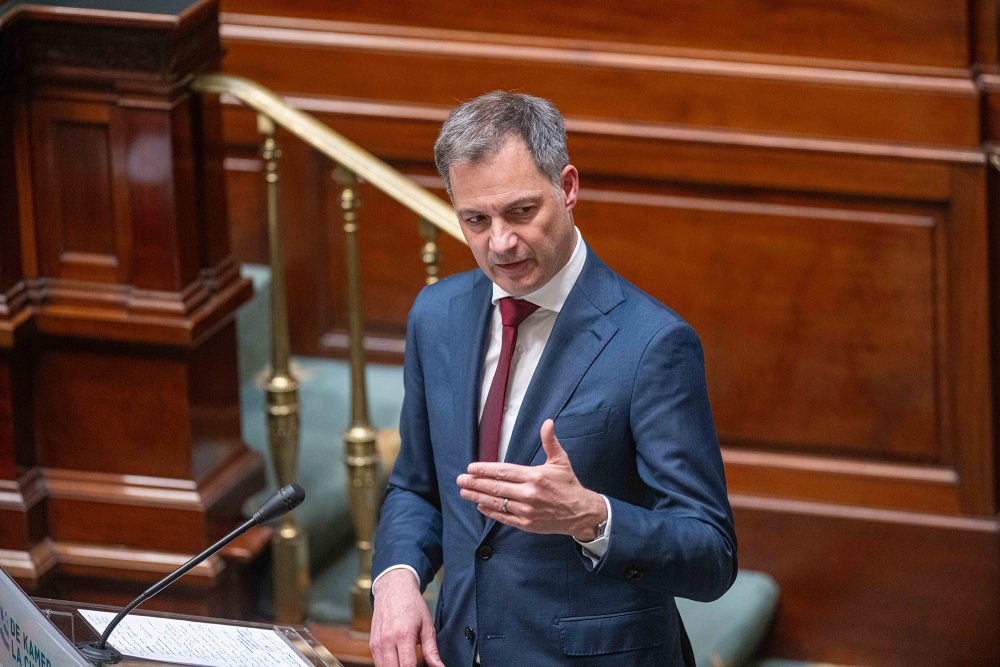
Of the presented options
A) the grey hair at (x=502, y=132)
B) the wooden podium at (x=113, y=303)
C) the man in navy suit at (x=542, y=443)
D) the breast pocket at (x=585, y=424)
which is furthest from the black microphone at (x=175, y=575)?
the wooden podium at (x=113, y=303)

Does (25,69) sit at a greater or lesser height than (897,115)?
greater

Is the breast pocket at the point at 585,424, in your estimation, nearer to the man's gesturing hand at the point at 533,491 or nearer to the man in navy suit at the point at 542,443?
the man in navy suit at the point at 542,443

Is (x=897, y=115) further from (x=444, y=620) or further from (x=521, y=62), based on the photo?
(x=444, y=620)

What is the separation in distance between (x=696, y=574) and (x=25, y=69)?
1.86 m

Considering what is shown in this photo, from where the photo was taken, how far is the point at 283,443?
3447mm

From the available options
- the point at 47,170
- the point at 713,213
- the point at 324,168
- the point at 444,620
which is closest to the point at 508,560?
the point at 444,620

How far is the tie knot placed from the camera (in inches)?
84.0

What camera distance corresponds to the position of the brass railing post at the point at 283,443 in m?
3.40

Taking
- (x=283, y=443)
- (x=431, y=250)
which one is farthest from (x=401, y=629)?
(x=283, y=443)

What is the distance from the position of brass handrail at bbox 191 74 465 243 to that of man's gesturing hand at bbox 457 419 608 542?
54.8 inches

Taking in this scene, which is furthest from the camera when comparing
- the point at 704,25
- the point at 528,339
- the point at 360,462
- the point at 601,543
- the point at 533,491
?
the point at 704,25

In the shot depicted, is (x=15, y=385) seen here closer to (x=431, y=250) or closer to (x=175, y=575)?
(x=431, y=250)

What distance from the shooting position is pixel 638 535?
192 centimetres

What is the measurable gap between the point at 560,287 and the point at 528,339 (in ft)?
0.31
